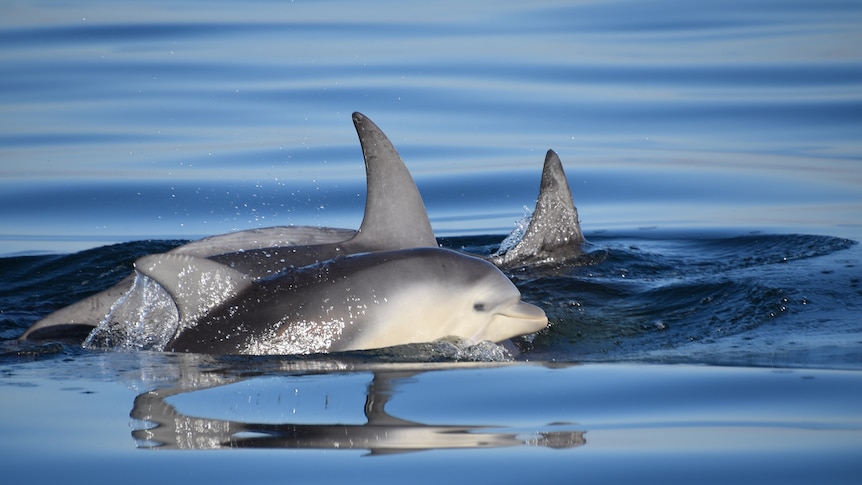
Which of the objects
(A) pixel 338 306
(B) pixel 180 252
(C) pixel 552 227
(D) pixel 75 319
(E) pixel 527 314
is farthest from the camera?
(C) pixel 552 227

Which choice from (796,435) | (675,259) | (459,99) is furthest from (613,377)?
(459,99)

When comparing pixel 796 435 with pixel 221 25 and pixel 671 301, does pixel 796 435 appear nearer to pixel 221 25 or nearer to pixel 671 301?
pixel 671 301

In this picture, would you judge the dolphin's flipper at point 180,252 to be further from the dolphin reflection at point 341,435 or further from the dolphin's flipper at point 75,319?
the dolphin reflection at point 341,435

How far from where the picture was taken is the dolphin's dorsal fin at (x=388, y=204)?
786 cm

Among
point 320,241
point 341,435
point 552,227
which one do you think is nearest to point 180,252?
point 320,241

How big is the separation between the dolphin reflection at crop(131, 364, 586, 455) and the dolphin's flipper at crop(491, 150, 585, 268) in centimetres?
463

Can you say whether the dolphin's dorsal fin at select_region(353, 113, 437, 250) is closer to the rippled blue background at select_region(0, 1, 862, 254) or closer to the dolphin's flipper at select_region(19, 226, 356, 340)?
the dolphin's flipper at select_region(19, 226, 356, 340)

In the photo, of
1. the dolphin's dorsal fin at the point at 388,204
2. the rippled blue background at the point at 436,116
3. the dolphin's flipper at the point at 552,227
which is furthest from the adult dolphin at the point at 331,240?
the rippled blue background at the point at 436,116

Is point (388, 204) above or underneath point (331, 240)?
above

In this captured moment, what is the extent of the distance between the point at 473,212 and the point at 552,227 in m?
3.04

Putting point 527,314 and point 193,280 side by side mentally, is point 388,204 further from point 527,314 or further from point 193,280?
point 193,280

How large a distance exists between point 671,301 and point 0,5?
22.0 metres

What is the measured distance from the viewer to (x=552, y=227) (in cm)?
1010

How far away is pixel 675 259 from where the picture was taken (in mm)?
10172
